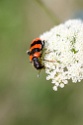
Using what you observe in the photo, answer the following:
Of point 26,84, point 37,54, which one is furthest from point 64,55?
point 26,84

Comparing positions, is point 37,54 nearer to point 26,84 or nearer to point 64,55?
point 64,55

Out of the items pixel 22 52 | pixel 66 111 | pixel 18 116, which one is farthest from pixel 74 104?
pixel 22 52

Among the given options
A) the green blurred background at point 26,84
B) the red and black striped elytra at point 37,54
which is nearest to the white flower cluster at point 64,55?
the red and black striped elytra at point 37,54

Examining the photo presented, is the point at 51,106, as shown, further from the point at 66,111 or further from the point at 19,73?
the point at 19,73

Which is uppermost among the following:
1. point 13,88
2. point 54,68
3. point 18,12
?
point 18,12

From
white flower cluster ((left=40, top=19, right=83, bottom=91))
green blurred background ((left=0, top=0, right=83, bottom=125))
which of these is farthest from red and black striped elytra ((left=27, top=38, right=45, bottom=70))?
green blurred background ((left=0, top=0, right=83, bottom=125))
